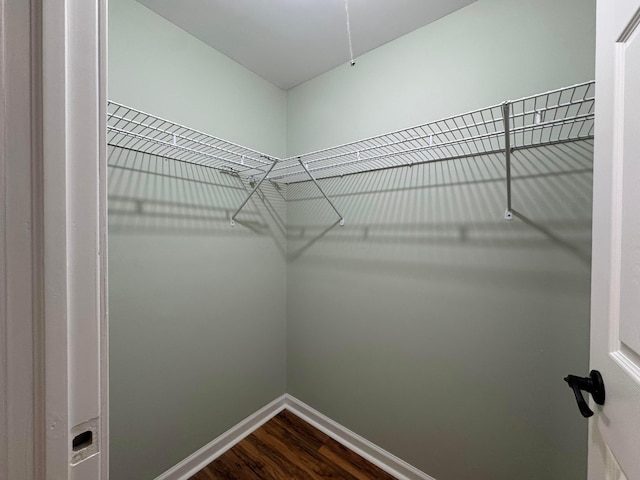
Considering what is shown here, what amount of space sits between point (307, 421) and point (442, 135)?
1.95 metres

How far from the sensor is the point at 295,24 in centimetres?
123

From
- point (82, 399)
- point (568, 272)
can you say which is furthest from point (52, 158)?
point (568, 272)

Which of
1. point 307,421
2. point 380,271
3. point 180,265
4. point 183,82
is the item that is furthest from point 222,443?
point 183,82

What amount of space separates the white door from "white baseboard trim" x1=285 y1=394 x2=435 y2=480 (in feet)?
3.16

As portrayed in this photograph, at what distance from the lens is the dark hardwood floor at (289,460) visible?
1.31 m

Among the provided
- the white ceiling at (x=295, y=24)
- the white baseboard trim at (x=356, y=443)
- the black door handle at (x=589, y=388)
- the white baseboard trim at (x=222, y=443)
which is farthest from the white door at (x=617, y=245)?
the white baseboard trim at (x=222, y=443)

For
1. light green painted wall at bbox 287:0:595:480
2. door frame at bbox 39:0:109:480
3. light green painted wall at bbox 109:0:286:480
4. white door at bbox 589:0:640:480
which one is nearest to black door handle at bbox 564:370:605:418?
white door at bbox 589:0:640:480

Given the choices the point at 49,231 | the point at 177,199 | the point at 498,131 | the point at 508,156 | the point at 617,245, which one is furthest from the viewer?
the point at 177,199

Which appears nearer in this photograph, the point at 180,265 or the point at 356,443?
the point at 180,265

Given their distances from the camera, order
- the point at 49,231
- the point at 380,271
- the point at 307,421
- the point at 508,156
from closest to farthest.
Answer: the point at 49,231
the point at 508,156
the point at 380,271
the point at 307,421

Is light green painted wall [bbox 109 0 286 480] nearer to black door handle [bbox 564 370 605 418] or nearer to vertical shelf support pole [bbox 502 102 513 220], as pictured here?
vertical shelf support pole [bbox 502 102 513 220]

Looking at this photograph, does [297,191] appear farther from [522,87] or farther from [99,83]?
[99,83]

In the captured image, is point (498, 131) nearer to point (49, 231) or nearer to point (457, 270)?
point (457, 270)

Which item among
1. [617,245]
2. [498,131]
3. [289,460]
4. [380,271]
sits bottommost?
[289,460]
